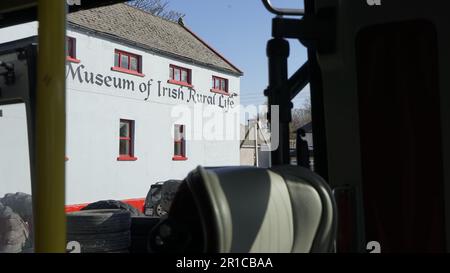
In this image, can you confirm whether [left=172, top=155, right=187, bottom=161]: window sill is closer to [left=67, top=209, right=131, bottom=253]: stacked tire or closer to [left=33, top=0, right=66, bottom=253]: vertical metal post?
[left=67, top=209, right=131, bottom=253]: stacked tire

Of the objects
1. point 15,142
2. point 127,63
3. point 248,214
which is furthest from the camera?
point 127,63

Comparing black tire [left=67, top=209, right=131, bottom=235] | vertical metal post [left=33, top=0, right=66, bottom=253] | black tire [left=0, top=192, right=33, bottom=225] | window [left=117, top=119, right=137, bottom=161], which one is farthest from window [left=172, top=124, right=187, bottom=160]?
vertical metal post [left=33, top=0, right=66, bottom=253]

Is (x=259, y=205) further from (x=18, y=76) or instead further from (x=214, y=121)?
(x=214, y=121)

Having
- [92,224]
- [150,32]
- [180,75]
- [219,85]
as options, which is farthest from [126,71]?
[92,224]

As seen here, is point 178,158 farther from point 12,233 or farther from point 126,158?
point 12,233

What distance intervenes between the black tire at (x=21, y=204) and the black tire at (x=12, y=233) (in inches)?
3.2

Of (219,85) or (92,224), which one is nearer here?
(92,224)

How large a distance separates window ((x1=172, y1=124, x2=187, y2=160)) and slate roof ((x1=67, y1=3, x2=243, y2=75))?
114 inches

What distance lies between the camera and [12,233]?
13.9 feet

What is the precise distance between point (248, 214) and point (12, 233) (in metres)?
3.53

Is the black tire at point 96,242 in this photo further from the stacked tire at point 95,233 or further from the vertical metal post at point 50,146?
the vertical metal post at point 50,146

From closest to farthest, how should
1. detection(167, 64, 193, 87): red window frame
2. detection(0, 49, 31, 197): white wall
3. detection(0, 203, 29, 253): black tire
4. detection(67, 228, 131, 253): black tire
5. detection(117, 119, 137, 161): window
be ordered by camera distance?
detection(0, 49, 31, 197): white wall → detection(67, 228, 131, 253): black tire → detection(0, 203, 29, 253): black tire → detection(117, 119, 137, 161): window → detection(167, 64, 193, 87): red window frame

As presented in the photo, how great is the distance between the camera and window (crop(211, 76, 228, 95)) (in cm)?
2180
